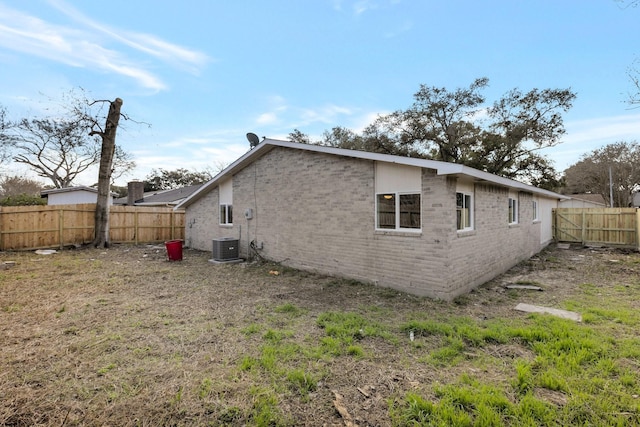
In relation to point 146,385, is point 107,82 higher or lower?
higher

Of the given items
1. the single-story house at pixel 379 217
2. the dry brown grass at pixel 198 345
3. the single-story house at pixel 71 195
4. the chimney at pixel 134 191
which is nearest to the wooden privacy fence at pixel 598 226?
the single-story house at pixel 379 217

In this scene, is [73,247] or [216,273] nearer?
[216,273]

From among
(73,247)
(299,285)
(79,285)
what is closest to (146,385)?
(299,285)

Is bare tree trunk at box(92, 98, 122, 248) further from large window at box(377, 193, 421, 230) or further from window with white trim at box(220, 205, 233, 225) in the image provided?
large window at box(377, 193, 421, 230)

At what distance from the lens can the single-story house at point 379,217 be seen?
6.60 m

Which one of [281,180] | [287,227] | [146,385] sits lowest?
[146,385]

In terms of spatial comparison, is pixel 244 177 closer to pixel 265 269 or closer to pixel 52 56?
pixel 265 269

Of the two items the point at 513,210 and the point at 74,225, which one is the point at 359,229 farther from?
the point at 74,225

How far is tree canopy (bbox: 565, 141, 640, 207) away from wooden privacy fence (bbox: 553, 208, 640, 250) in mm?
16030

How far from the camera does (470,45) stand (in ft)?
35.7

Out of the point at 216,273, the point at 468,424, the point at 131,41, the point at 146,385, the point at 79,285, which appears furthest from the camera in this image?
the point at 131,41

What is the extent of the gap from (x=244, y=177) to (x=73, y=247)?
9.29 meters

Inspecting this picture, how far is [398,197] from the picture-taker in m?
7.25

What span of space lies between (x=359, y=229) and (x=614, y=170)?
3508 cm
